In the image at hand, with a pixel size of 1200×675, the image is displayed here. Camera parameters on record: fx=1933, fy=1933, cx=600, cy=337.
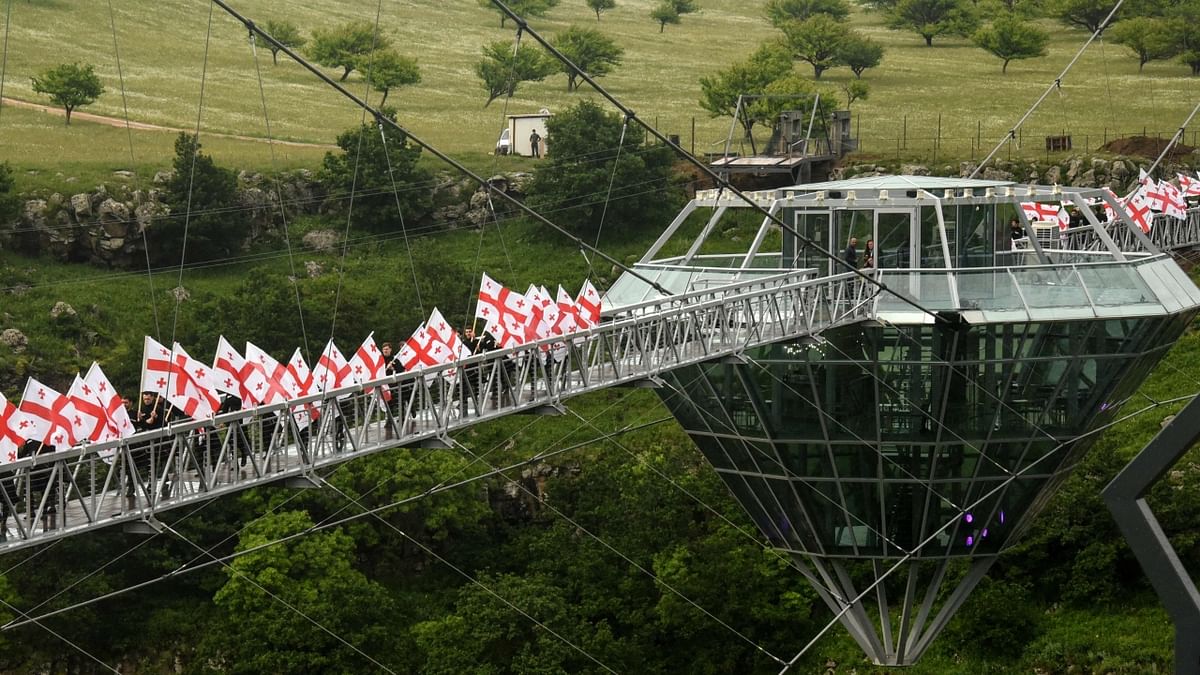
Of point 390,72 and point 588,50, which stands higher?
point 390,72

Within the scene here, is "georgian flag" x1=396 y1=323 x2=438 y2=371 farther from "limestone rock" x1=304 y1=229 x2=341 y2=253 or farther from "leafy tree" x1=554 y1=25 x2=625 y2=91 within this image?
"leafy tree" x1=554 y1=25 x2=625 y2=91

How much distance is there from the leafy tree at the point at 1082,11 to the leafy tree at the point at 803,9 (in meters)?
18.0

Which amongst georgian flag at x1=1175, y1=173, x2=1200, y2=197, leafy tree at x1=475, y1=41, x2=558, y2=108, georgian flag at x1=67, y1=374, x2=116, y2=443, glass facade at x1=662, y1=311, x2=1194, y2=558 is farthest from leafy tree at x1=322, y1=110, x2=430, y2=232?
georgian flag at x1=67, y1=374, x2=116, y2=443

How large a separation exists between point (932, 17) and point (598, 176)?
8039 centimetres

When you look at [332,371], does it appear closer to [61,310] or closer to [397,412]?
[397,412]

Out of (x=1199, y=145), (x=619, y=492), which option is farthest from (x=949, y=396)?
(x=1199, y=145)

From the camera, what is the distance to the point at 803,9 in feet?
549

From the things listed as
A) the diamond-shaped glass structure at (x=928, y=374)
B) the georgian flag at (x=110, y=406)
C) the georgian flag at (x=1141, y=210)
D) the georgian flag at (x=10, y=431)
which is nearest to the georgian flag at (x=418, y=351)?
the diamond-shaped glass structure at (x=928, y=374)

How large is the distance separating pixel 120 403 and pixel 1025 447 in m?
24.6

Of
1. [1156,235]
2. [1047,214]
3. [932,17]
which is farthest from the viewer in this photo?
[932,17]

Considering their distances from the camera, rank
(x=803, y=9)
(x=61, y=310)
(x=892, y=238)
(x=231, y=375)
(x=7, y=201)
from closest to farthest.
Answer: (x=231, y=375) → (x=892, y=238) → (x=61, y=310) → (x=7, y=201) → (x=803, y=9)

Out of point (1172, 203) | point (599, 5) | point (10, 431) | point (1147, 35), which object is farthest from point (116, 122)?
point (10, 431)

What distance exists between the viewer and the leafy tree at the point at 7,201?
90.1 metres

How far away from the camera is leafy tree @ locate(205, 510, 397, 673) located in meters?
66.9
